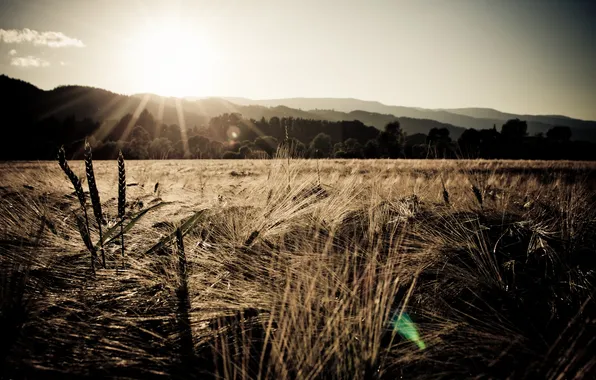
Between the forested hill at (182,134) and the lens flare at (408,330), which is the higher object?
the forested hill at (182,134)

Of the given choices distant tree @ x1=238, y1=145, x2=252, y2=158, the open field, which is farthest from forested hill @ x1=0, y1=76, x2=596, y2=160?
the open field

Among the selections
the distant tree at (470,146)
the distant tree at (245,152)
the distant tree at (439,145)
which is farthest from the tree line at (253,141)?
the distant tree at (439,145)

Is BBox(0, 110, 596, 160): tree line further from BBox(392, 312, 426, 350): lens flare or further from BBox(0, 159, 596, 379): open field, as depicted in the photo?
BBox(392, 312, 426, 350): lens flare

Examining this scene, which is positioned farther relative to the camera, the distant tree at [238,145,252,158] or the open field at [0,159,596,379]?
the distant tree at [238,145,252,158]

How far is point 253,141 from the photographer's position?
63.1 m

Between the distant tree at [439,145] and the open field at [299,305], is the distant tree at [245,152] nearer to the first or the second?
the distant tree at [439,145]

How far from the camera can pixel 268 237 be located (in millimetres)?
2119

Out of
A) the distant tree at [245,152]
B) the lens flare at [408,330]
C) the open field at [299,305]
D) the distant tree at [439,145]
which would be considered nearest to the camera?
the open field at [299,305]

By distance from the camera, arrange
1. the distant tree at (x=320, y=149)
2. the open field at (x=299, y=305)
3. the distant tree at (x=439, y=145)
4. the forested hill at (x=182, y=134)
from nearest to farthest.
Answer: the open field at (x=299, y=305) → the distant tree at (x=439, y=145) → the distant tree at (x=320, y=149) → the forested hill at (x=182, y=134)

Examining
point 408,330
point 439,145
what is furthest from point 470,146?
point 439,145

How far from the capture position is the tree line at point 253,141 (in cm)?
2538

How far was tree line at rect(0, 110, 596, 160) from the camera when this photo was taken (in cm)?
2538

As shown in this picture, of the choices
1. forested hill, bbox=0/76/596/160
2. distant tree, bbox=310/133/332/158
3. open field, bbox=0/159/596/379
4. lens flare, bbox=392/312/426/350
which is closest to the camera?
open field, bbox=0/159/596/379

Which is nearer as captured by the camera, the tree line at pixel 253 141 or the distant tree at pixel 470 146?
the distant tree at pixel 470 146
